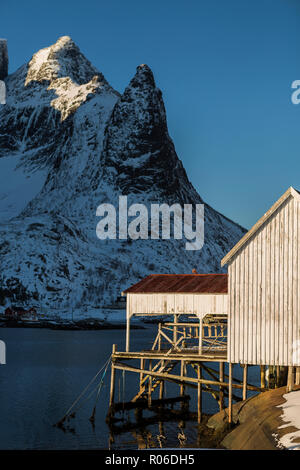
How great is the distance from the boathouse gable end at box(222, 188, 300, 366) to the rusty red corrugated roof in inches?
194

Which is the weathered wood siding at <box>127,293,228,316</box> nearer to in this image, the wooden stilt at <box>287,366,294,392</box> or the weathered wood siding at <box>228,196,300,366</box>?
the weathered wood siding at <box>228,196,300,366</box>

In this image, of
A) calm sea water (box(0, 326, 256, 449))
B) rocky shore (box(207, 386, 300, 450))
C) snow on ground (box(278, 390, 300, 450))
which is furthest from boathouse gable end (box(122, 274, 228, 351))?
snow on ground (box(278, 390, 300, 450))

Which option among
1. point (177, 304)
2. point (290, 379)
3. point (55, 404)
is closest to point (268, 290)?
point (290, 379)

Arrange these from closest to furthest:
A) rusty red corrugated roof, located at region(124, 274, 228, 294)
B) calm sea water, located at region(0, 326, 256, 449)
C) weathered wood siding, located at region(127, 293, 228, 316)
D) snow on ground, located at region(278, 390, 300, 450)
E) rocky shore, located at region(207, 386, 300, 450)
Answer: snow on ground, located at region(278, 390, 300, 450), rocky shore, located at region(207, 386, 300, 450), calm sea water, located at region(0, 326, 256, 449), weathered wood siding, located at region(127, 293, 228, 316), rusty red corrugated roof, located at region(124, 274, 228, 294)

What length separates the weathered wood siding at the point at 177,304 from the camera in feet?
107

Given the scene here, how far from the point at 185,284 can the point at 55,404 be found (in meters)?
13.9

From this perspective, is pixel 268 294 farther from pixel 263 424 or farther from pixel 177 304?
pixel 177 304

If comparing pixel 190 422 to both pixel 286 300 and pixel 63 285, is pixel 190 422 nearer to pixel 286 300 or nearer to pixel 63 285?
pixel 286 300

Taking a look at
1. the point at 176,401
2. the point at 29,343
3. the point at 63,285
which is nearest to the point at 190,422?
the point at 176,401

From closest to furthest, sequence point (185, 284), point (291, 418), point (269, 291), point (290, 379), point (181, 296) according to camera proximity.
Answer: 1. point (291, 418)
2. point (290, 379)
3. point (269, 291)
4. point (181, 296)
5. point (185, 284)

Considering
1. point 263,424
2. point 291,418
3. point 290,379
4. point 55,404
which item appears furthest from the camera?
point 55,404

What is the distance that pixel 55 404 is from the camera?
1684 inches

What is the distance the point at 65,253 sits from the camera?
17775cm

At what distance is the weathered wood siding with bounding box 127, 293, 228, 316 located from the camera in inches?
1288
